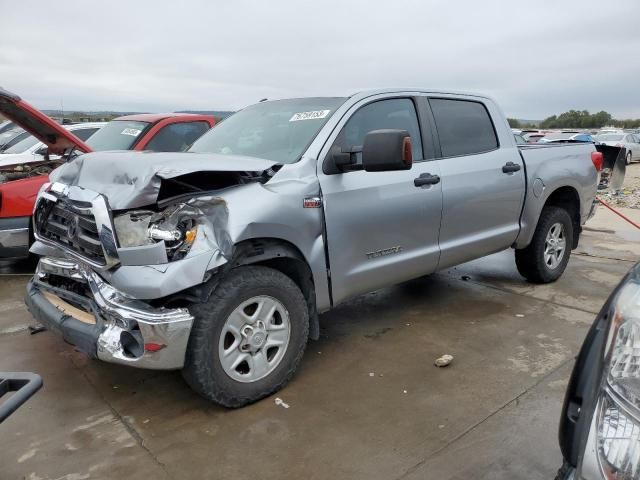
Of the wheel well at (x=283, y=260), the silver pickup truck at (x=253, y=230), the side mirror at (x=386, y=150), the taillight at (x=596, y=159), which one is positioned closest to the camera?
the silver pickup truck at (x=253, y=230)

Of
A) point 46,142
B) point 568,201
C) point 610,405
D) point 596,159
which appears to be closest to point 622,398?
point 610,405

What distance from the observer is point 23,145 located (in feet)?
26.1

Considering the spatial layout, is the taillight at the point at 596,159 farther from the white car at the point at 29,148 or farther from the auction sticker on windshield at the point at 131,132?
the white car at the point at 29,148

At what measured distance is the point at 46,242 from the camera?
3.27 m

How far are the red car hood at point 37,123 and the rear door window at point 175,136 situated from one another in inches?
51.4

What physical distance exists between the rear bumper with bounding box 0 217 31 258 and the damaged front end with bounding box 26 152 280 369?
2.68 metres

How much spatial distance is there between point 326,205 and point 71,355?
2.13 meters

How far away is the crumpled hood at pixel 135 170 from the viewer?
8.79 feet

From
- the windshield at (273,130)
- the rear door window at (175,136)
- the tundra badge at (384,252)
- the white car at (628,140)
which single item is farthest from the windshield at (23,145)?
the white car at (628,140)

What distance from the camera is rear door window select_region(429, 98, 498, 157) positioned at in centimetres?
421

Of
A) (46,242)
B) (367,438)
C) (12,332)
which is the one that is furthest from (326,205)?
(12,332)

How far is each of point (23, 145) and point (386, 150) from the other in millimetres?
6927

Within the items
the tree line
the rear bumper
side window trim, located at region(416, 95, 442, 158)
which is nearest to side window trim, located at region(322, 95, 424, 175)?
side window trim, located at region(416, 95, 442, 158)

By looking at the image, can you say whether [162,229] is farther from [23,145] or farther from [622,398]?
[23,145]
